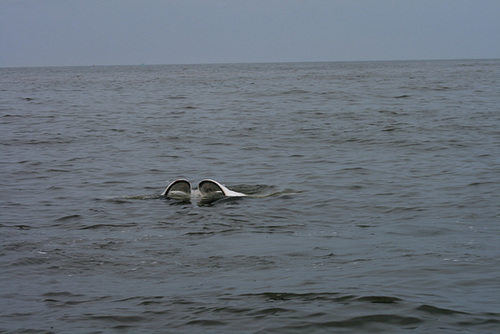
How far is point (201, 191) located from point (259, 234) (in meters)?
2.73

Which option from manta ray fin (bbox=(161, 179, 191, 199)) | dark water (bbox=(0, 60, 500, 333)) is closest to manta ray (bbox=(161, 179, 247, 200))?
manta ray fin (bbox=(161, 179, 191, 199))

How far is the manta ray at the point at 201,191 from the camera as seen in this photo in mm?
12016

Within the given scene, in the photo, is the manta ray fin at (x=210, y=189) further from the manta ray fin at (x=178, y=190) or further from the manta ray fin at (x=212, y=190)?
the manta ray fin at (x=178, y=190)

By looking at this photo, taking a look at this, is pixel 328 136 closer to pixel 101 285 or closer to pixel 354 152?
pixel 354 152

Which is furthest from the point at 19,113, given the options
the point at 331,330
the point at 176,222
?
the point at 331,330

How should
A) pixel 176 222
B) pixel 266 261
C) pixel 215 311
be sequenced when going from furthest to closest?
pixel 176 222
pixel 266 261
pixel 215 311

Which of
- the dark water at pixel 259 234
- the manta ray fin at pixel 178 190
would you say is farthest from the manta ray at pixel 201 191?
the dark water at pixel 259 234

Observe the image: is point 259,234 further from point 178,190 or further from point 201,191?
point 178,190

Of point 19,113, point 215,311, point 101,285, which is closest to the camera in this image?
point 215,311

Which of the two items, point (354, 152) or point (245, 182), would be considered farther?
point (354, 152)

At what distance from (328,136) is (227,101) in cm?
1615

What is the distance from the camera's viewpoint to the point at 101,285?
741cm

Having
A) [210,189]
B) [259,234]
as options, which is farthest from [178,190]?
[259,234]

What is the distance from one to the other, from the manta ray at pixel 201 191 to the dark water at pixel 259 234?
0.21 metres
